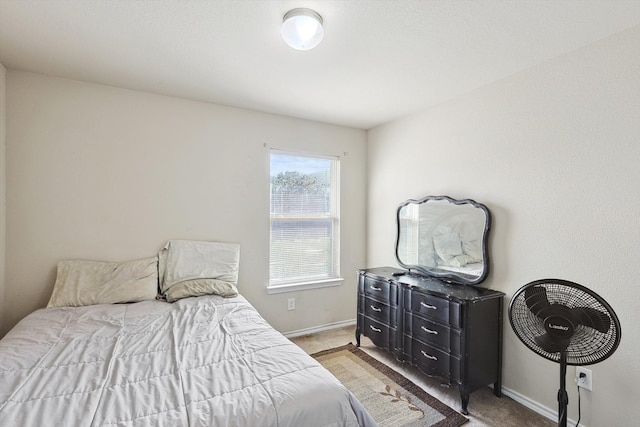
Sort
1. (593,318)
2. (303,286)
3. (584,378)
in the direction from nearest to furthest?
1. (593,318)
2. (584,378)
3. (303,286)

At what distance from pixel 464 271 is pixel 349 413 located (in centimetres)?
183

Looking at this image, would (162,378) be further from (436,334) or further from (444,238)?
(444,238)

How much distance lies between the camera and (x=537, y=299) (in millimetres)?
1680

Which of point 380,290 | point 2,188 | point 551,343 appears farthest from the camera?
point 380,290

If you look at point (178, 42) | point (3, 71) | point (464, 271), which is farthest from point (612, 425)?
point (3, 71)

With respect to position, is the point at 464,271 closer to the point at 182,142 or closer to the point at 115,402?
the point at 115,402

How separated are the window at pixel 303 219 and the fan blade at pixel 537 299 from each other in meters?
2.19

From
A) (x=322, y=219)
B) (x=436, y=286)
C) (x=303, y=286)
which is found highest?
(x=322, y=219)

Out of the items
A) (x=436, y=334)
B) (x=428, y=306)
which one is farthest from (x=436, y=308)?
(x=436, y=334)

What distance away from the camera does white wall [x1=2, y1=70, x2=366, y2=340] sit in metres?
2.34

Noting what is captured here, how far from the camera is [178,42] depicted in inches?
75.4

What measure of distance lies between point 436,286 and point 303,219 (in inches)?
63.4

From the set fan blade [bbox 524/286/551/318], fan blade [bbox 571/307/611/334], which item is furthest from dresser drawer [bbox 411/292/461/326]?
fan blade [bbox 571/307/611/334]

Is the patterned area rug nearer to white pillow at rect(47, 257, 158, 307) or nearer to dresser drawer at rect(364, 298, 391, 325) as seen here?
dresser drawer at rect(364, 298, 391, 325)
